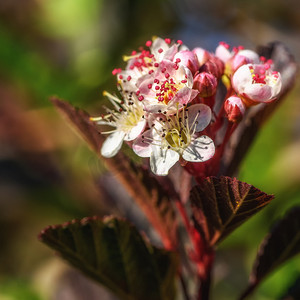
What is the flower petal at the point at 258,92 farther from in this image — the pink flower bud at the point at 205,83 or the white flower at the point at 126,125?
the white flower at the point at 126,125

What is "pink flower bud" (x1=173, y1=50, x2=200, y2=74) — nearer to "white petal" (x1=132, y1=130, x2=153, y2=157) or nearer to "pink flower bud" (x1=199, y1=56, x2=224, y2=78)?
"pink flower bud" (x1=199, y1=56, x2=224, y2=78)

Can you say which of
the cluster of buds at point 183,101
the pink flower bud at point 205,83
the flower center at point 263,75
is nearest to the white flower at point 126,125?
the cluster of buds at point 183,101

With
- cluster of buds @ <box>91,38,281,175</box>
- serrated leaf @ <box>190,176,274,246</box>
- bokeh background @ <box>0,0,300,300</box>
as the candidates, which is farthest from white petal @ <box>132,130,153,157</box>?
bokeh background @ <box>0,0,300,300</box>

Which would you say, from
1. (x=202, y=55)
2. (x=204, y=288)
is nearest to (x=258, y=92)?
(x=202, y=55)

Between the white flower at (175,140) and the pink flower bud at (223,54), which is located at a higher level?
the pink flower bud at (223,54)

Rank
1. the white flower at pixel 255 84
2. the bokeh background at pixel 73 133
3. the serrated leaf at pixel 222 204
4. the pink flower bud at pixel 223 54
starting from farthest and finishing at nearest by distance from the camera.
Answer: the bokeh background at pixel 73 133 → the pink flower bud at pixel 223 54 → the white flower at pixel 255 84 → the serrated leaf at pixel 222 204

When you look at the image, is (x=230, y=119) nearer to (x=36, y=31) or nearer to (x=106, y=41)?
(x=106, y=41)

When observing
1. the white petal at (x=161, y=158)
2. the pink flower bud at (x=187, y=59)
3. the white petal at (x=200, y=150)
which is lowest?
the white petal at (x=200, y=150)

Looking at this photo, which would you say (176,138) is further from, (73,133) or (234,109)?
(73,133)
